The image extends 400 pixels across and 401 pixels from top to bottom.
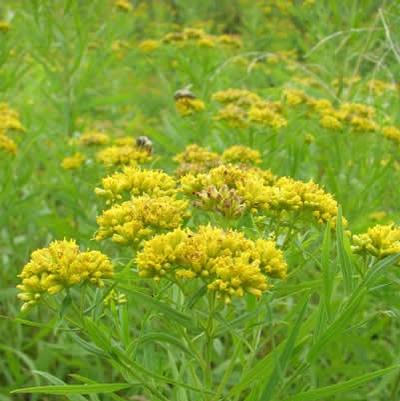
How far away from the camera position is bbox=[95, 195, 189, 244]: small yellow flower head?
1782 millimetres

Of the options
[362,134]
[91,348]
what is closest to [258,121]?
[362,134]

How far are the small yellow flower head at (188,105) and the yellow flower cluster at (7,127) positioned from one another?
917 millimetres

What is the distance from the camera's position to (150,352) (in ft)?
6.02

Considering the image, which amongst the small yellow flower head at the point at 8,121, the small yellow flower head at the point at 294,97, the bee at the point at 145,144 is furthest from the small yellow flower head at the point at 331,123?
the small yellow flower head at the point at 8,121

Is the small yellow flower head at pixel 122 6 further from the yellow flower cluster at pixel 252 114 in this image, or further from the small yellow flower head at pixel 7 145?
the small yellow flower head at pixel 7 145

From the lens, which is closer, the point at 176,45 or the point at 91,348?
the point at 91,348

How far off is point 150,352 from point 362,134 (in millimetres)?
1996

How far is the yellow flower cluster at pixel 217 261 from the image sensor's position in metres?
1.55

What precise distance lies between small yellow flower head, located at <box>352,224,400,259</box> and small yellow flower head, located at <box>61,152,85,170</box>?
2.06 m

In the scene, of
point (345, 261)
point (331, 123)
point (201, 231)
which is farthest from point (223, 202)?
point (331, 123)

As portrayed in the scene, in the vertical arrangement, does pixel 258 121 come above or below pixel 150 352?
above

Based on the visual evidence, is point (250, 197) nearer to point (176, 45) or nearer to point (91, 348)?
point (91, 348)

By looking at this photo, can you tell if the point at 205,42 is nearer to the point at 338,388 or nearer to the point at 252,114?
the point at 252,114

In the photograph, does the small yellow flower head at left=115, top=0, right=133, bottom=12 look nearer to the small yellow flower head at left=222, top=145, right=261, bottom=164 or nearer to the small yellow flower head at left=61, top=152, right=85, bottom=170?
the small yellow flower head at left=61, top=152, right=85, bottom=170
